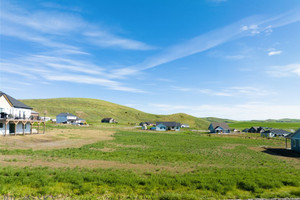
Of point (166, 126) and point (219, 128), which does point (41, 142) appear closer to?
point (166, 126)

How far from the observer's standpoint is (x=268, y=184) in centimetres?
1528

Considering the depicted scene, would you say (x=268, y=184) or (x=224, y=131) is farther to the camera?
(x=224, y=131)

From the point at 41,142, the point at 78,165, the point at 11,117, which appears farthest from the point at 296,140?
the point at 11,117

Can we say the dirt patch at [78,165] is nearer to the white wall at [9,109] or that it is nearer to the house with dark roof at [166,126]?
the white wall at [9,109]

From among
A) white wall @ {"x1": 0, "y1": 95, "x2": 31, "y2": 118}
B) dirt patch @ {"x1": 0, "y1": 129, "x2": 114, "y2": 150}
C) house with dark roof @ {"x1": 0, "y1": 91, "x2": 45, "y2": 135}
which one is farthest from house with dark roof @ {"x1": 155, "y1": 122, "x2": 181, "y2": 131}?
white wall @ {"x1": 0, "y1": 95, "x2": 31, "y2": 118}

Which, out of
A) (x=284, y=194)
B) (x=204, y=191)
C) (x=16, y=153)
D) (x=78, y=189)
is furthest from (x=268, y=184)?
(x=16, y=153)

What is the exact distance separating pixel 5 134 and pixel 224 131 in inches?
4242

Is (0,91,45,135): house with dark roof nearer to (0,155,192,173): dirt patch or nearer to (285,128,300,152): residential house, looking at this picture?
(0,155,192,173): dirt patch

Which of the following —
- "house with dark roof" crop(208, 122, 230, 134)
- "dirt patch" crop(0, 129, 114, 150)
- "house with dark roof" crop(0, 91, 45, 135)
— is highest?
"house with dark roof" crop(0, 91, 45, 135)

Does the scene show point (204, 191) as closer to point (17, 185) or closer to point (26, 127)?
point (17, 185)

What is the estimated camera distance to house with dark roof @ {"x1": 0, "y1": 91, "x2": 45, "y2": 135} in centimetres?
4485

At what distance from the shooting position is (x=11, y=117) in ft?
150

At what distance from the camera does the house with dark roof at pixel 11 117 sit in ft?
147

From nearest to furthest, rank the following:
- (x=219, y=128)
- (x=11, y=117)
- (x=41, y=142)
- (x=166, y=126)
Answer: (x=41, y=142) < (x=11, y=117) < (x=219, y=128) < (x=166, y=126)
